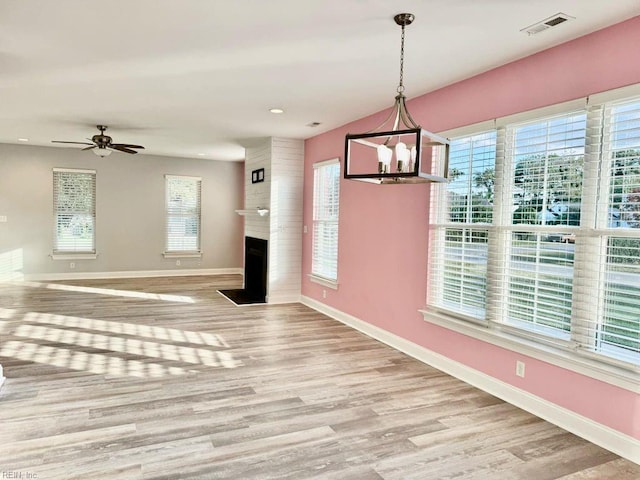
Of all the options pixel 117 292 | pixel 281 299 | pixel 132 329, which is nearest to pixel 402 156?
pixel 132 329

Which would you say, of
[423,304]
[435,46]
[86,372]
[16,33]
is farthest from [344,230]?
[16,33]


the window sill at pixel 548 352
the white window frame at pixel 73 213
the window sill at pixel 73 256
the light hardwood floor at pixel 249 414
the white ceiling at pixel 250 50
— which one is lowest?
the light hardwood floor at pixel 249 414

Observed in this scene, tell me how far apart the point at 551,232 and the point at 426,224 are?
1.36 m

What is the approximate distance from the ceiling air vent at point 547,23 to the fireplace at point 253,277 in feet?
16.6

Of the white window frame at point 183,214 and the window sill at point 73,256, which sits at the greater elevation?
the white window frame at point 183,214

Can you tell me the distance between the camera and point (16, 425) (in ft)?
9.41

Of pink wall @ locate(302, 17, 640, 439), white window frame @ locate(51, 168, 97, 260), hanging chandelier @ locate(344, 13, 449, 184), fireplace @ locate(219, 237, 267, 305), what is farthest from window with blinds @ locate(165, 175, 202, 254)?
hanging chandelier @ locate(344, 13, 449, 184)

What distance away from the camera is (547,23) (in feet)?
9.11

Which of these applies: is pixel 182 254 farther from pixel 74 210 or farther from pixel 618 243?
pixel 618 243

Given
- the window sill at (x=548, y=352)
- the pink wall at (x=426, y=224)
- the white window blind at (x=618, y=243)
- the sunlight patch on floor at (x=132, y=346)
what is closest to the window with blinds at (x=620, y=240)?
the white window blind at (x=618, y=243)

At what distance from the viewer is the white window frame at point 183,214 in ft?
31.5

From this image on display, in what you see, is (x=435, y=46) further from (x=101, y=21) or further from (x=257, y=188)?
(x=257, y=188)

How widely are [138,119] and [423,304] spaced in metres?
4.35

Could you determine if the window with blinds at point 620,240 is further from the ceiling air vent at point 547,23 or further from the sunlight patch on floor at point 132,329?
the sunlight patch on floor at point 132,329
